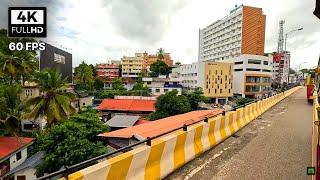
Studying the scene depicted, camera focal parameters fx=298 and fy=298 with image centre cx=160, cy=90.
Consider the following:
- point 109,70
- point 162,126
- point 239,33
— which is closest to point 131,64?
point 109,70

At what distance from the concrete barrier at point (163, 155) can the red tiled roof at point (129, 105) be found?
42903mm

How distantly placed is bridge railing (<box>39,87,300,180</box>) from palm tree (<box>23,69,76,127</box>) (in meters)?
22.6

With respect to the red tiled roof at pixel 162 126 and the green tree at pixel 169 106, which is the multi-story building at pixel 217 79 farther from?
the red tiled roof at pixel 162 126

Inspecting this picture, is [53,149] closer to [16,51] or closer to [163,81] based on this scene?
[16,51]

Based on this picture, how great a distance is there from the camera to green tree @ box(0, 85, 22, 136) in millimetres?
31663

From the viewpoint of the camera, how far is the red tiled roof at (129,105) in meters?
53.6

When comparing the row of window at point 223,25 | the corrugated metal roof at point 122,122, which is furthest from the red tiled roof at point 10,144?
the row of window at point 223,25

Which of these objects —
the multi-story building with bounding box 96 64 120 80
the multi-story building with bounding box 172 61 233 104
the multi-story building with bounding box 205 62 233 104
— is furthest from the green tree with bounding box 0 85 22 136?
the multi-story building with bounding box 96 64 120 80

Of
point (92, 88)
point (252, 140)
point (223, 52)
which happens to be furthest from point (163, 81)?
point (252, 140)

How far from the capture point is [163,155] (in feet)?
20.5

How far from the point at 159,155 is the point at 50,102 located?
26.0 m

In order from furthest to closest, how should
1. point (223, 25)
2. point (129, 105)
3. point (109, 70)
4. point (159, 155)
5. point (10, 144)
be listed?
point (109, 70) < point (223, 25) < point (129, 105) < point (10, 144) < point (159, 155)

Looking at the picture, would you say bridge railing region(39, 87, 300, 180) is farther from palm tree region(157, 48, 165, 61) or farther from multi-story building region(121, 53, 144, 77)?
multi-story building region(121, 53, 144, 77)

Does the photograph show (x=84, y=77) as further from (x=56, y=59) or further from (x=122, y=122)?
(x=122, y=122)
